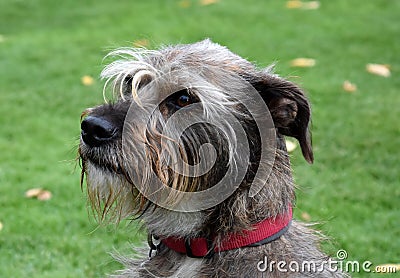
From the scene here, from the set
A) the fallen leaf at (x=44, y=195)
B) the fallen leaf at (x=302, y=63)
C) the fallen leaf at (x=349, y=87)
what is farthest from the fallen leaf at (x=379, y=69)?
the fallen leaf at (x=44, y=195)

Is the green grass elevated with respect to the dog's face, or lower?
lower

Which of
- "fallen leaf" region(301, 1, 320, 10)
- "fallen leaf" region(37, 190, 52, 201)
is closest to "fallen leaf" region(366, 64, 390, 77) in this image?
"fallen leaf" region(301, 1, 320, 10)

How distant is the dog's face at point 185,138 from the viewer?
3758 mm

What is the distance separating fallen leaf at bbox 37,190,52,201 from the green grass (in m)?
0.07

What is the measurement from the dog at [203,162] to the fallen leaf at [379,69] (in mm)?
6077

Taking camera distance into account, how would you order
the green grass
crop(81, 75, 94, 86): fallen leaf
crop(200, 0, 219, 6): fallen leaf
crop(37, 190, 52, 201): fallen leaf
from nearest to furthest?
the green grass, crop(37, 190, 52, 201): fallen leaf, crop(81, 75, 94, 86): fallen leaf, crop(200, 0, 219, 6): fallen leaf

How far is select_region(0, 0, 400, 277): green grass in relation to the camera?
19.8 ft

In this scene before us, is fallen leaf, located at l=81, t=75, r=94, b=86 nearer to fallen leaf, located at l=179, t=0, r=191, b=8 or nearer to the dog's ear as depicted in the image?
fallen leaf, located at l=179, t=0, r=191, b=8

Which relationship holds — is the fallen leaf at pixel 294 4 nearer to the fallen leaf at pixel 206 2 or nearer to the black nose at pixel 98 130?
the fallen leaf at pixel 206 2

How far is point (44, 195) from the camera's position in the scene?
680 cm

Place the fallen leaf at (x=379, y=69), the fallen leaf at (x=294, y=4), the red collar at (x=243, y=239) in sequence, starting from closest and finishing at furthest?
the red collar at (x=243, y=239), the fallen leaf at (x=379, y=69), the fallen leaf at (x=294, y=4)

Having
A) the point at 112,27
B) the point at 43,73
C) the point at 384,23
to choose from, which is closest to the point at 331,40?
the point at 384,23

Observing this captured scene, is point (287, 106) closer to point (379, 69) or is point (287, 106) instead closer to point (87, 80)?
point (87, 80)

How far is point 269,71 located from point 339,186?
2975mm
